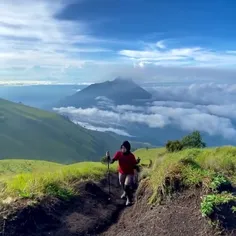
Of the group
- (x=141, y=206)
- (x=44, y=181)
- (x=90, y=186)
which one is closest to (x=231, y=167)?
(x=141, y=206)

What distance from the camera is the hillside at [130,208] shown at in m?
11.0

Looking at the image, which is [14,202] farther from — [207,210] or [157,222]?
[207,210]

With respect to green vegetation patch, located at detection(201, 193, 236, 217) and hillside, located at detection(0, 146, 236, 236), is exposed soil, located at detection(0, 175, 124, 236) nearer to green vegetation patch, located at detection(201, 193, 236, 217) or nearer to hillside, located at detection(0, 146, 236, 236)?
hillside, located at detection(0, 146, 236, 236)

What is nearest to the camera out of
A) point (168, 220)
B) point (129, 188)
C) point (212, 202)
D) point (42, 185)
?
point (212, 202)

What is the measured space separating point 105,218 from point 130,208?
1389 millimetres

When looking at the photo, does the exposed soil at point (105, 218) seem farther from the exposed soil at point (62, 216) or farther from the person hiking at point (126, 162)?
the person hiking at point (126, 162)

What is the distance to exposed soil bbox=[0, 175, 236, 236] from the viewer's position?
10.9 meters

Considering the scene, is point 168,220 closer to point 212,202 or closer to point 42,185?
point 212,202

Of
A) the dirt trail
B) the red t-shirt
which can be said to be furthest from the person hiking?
the dirt trail

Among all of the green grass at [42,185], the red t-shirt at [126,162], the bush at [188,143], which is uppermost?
the red t-shirt at [126,162]

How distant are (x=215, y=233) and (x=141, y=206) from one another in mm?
3663

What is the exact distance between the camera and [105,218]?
13242 millimetres

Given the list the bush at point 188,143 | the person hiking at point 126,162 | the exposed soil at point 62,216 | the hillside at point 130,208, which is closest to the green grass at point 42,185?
the hillside at point 130,208

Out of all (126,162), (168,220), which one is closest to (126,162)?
(126,162)
